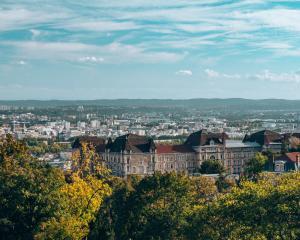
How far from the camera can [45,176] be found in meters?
40.9

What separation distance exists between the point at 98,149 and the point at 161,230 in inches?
2348

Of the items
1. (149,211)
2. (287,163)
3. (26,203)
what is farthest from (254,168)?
(26,203)

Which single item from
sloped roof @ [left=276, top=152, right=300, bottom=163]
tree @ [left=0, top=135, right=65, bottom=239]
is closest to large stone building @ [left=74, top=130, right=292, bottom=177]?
sloped roof @ [left=276, top=152, right=300, bottom=163]

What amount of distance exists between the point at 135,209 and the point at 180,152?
58.8m

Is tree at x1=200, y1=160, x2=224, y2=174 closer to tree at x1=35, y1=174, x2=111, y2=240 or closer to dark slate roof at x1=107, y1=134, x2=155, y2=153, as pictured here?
dark slate roof at x1=107, y1=134, x2=155, y2=153

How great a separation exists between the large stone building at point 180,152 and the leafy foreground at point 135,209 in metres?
47.7

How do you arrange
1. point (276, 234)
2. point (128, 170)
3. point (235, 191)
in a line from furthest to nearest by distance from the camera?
1. point (128, 170)
2. point (235, 191)
3. point (276, 234)

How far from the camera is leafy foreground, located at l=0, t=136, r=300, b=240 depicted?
33.6 metres

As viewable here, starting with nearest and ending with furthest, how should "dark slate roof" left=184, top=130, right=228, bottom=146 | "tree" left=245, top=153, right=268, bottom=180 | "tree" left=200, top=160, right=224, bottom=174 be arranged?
1. "tree" left=245, top=153, right=268, bottom=180
2. "tree" left=200, top=160, right=224, bottom=174
3. "dark slate roof" left=184, top=130, right=228, bottom=146

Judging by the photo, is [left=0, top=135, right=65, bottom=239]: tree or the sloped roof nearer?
[left=0, top=135, right=65, bottom=239]: tree

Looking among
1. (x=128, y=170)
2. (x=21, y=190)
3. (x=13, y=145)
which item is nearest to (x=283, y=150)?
(x=128, y=170)

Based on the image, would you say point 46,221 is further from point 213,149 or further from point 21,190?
point 213,149

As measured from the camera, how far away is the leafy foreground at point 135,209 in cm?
3362

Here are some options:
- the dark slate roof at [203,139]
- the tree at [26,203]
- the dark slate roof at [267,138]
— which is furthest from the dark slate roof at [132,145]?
the tree at [26,203]
